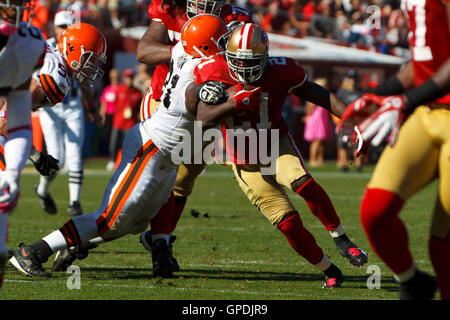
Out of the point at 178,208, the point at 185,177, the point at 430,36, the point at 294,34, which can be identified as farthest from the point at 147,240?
the point at 294,34

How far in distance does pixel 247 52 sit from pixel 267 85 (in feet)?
1.22

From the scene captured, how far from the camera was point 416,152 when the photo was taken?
12.1 ft

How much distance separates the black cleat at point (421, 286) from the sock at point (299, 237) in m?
1.42

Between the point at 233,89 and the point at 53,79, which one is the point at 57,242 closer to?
the point at 53,79

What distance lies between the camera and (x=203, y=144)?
212 inches

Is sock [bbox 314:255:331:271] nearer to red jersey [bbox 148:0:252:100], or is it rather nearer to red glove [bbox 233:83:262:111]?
red glove [bbox 233:83:262:111]

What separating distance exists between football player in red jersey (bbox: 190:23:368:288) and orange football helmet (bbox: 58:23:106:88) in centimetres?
75

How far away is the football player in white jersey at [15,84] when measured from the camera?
3851mm

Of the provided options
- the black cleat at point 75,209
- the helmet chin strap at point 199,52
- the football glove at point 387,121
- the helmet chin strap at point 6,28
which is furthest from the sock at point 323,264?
the black cleat at point 75,209

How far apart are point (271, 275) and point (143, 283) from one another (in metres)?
0.95

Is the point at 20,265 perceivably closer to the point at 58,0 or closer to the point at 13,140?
the point at 13,140

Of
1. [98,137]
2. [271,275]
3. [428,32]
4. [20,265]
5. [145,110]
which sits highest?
[428,32]

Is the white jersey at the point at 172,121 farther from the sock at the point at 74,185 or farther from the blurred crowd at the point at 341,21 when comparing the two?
the blurred crowd at the point at 341,21
